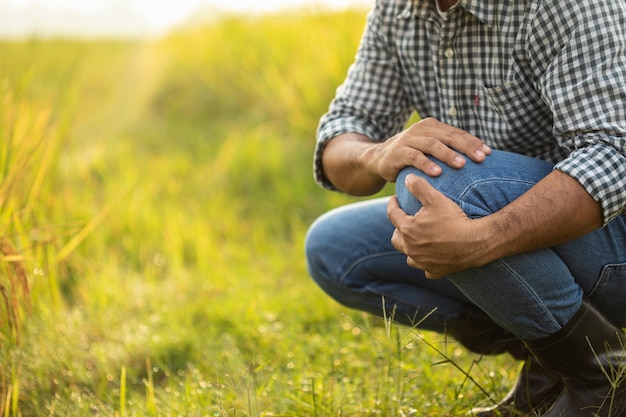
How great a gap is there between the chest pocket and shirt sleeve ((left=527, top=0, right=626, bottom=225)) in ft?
0.33

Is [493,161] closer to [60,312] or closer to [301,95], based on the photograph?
[60,312]

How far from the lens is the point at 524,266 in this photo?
1434mm

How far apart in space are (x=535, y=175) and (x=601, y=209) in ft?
0.54

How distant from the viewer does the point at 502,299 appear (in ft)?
4.81

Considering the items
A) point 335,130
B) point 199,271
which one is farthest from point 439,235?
point 199,271

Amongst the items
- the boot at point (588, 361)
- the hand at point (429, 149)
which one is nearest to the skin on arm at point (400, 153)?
the hand at point (429, 149)

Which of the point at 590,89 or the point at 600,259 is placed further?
the point at 600,259

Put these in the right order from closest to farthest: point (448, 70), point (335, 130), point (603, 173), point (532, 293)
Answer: point (603, 173), point (532, 293), point (448, 70), point (335, 130)

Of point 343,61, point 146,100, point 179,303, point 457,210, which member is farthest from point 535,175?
point 146,100

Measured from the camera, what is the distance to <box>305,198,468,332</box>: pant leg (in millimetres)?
1828

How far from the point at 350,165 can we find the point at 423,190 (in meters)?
0.34

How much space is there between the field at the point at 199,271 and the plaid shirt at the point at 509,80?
1.58ft

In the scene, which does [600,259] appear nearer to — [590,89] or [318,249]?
[590,89]

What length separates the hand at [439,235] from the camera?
1.38m
